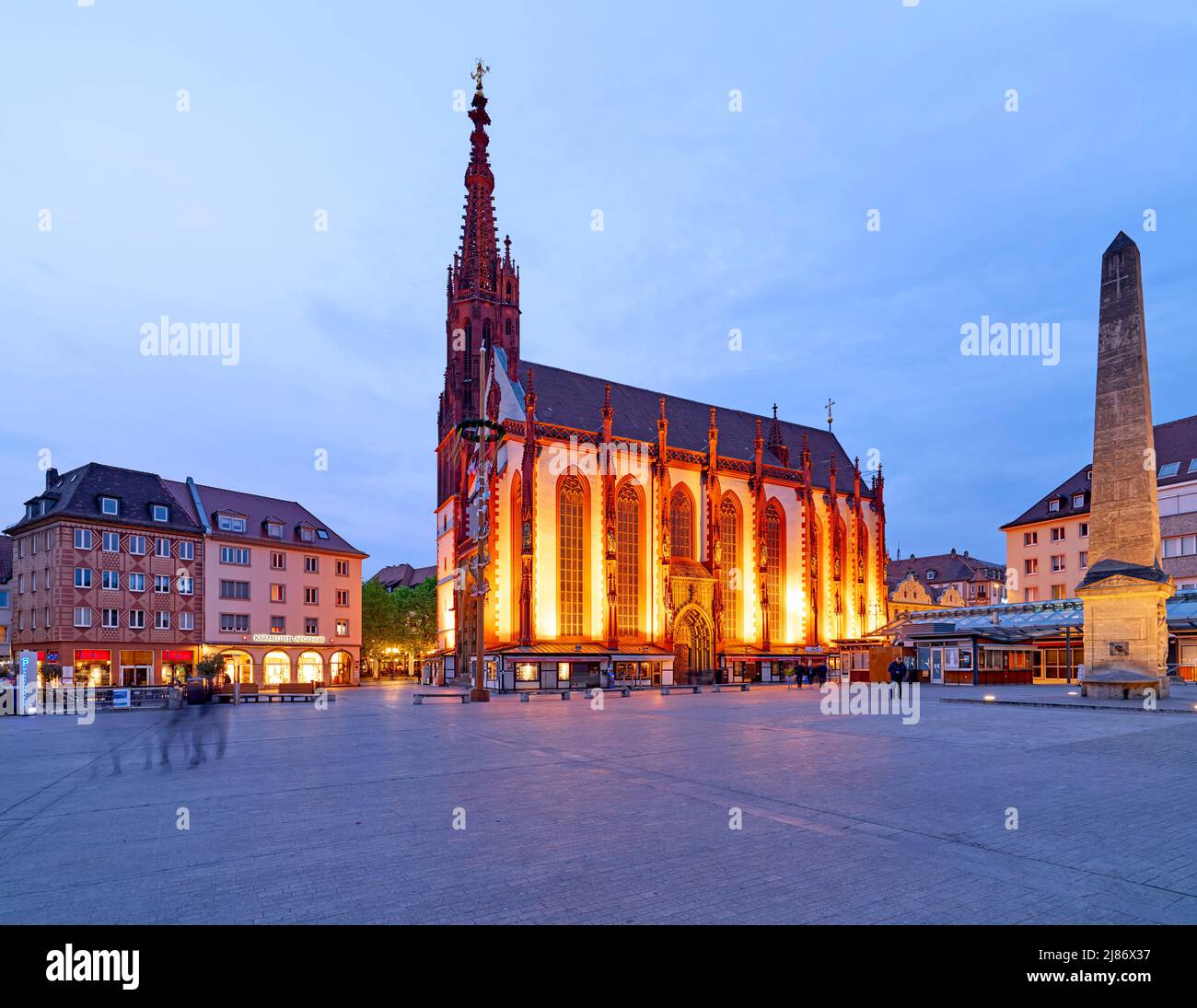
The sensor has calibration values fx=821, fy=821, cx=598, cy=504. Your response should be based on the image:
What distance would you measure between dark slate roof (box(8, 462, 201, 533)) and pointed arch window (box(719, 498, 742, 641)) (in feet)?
124

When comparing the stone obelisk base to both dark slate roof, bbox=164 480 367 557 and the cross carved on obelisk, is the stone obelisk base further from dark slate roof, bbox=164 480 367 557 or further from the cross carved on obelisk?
dark slate roof, bbox=164 480 367 557

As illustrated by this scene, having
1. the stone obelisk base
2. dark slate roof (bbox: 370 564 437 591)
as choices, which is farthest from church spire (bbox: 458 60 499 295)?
dark slate roof (bbox: 370 564 437 591)

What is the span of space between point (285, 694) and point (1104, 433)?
35.2 meters

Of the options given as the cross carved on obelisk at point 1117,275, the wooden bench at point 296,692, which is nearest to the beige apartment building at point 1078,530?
the cross carved on obelisk at point 1117,275

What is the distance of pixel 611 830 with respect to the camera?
8.63 meters

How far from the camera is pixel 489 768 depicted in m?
13.5

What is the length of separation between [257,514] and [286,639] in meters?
10.2

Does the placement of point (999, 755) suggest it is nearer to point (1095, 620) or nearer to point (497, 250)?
point (1095, 620)

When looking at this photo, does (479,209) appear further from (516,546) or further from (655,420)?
(516,546)

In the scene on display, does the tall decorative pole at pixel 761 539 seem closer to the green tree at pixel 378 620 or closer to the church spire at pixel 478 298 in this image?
the church spire at pixel 478 298

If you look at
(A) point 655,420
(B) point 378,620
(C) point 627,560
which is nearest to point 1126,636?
(C) point 627,560

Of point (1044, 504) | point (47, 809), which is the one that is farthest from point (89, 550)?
point (1044, 504)

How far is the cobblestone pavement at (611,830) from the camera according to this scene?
6.15m

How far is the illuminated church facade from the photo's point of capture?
171 feet
